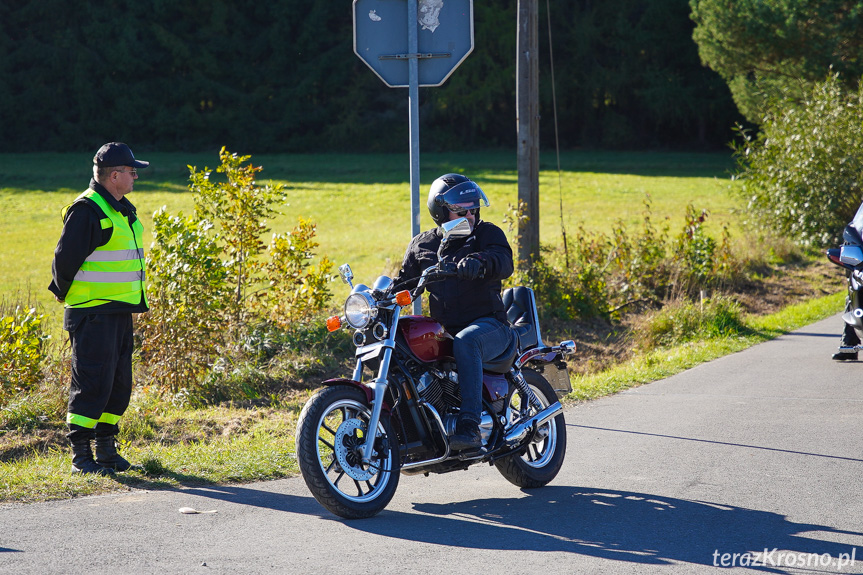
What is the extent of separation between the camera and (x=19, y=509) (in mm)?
5230

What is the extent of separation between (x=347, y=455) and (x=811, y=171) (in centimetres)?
1426

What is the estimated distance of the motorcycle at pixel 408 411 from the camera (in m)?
5.02

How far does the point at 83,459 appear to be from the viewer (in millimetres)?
5961

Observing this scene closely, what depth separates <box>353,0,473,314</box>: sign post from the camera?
275 inches

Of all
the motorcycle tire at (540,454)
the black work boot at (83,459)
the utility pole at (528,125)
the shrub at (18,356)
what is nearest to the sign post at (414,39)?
the motorcycle tire at (540,454)

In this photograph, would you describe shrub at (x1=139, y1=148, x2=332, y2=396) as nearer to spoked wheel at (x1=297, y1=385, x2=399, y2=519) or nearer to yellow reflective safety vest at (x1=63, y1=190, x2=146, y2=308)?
yellow reflective safety vest at (x1=63, y1=190, x2=146, y2=308)

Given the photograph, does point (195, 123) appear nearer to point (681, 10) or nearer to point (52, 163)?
point (52, 163)

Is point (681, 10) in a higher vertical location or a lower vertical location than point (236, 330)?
higher

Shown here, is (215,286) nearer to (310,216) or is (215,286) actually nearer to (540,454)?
(540,454)

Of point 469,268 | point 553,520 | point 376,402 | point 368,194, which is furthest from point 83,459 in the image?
point 368,194

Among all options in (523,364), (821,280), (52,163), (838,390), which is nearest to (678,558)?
(523,364)

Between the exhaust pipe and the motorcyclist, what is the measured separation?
1.17ft

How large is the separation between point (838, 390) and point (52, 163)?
3876 centimetres

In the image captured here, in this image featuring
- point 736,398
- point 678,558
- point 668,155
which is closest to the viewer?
point 678,558
